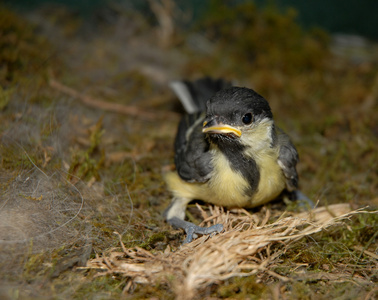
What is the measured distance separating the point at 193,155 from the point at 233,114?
1.86ft

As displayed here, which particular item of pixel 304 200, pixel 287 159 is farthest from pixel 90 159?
pixel 304 200

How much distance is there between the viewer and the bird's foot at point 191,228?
7.89 feet

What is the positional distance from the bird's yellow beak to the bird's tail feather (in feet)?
4.83

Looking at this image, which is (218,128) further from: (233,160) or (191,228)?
(191,228)

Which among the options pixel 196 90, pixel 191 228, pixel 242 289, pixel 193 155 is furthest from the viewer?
pixel 196 90

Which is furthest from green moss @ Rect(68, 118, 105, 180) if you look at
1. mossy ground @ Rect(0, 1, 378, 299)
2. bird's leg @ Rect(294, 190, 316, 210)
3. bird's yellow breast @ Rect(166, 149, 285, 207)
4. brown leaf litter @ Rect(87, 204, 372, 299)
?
bird's leg @ Rect(294, 190, 316, 210)

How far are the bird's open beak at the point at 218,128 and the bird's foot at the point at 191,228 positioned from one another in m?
0.69

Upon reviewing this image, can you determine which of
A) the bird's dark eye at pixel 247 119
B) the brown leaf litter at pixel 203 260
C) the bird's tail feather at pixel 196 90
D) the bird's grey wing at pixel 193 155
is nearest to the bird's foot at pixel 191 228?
the brown leaf litter at pixel 203 260

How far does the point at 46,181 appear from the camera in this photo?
2.40 meters

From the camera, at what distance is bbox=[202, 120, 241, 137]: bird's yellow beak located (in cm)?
226

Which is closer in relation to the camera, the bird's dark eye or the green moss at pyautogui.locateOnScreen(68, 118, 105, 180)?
the bird's dark eye

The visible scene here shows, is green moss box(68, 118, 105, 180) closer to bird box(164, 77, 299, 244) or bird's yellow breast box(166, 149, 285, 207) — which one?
bird box(164, 77, 299, 244)

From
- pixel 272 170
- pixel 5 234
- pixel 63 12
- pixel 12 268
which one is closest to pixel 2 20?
pixel 63 12

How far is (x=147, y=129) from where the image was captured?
3.99 metres
